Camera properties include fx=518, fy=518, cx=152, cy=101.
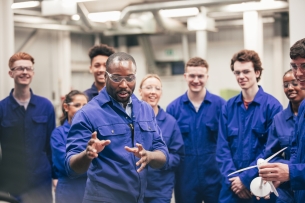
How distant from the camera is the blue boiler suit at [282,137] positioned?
356 centimetres

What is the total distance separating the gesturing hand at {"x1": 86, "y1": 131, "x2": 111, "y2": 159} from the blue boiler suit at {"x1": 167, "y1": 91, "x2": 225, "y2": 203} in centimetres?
176

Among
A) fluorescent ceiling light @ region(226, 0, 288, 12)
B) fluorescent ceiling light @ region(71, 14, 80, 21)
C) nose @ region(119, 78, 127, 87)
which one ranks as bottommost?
nose @ region(119, 78, 127, 87)

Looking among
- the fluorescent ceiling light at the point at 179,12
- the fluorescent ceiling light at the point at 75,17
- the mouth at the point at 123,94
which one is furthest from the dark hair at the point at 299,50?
the fluorescent ceiling light at the point at 75,17

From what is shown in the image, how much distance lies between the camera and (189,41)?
9805 millimetres

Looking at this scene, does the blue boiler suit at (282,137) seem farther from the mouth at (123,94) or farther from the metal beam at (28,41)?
the metal beam at (28,41)

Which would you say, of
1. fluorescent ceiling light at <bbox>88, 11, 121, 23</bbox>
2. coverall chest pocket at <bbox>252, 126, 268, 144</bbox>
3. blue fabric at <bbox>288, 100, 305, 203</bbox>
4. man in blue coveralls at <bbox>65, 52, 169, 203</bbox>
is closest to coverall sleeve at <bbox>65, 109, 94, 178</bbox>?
man in blue coveralls at <bbox>65, 52, 169, 203</bbox>

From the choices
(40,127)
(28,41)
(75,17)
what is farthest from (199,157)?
(28,41)

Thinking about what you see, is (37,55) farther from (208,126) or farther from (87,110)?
(87,110)

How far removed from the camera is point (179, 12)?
7859mm

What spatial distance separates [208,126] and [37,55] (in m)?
5.73

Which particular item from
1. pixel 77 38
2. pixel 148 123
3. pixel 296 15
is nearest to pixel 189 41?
pixel 77 38

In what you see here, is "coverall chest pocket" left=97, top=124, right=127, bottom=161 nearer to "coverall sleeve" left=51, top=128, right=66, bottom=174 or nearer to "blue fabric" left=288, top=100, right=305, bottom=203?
"blue fabric" left=288, top=100, right=305, bottom=203

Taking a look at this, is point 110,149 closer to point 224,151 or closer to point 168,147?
point 168,147

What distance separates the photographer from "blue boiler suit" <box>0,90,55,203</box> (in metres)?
4.34
